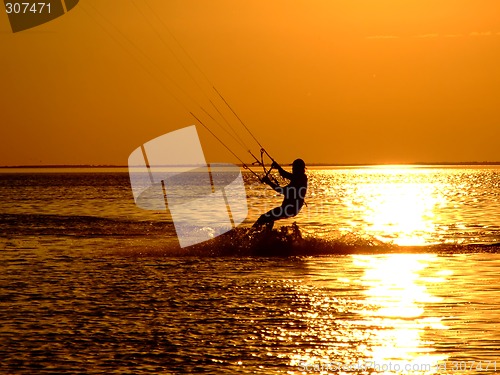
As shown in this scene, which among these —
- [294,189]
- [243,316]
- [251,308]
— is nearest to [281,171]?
[294,189]

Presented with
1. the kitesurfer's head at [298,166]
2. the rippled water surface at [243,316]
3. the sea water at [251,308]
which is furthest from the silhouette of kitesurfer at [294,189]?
the rippled water surface at [243,316]

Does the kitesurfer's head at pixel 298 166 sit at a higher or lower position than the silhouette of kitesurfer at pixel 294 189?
higher

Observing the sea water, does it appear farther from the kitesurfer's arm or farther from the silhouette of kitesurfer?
the kitesurfer's arm

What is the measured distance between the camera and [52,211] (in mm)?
49156

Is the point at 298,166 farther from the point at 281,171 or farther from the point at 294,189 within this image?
the point at 281,171

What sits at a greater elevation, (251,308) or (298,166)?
(298,166)

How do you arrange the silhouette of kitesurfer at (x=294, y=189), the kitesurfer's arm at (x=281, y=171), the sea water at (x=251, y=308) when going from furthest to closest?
the silhouette of kitesurfer at (x=294, y=189) < the kitesurfer's arm at (x=281, y=171) < the sea water at (x=251, y=308)

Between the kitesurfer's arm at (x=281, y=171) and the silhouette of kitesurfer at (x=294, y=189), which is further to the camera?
the silhouette of kitesurfer at (x=294, y=189)

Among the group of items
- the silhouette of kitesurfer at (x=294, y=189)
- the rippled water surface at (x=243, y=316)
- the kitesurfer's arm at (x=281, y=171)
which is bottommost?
the rippled water surface at (x=243, y=316)

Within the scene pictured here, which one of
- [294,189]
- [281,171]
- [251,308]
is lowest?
[251,308]

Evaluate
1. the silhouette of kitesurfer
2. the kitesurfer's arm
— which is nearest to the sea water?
the silhouette of kitesurfer

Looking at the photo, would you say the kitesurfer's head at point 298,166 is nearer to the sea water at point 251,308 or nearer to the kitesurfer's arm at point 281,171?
the kitesurfer's arm at point 281,171

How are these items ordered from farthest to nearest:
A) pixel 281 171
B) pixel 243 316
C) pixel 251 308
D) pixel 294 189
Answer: pixel 294 189, pixel 281 171, pixel 251 308, pixel 243 316

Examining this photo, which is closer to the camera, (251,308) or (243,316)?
(243,316)
